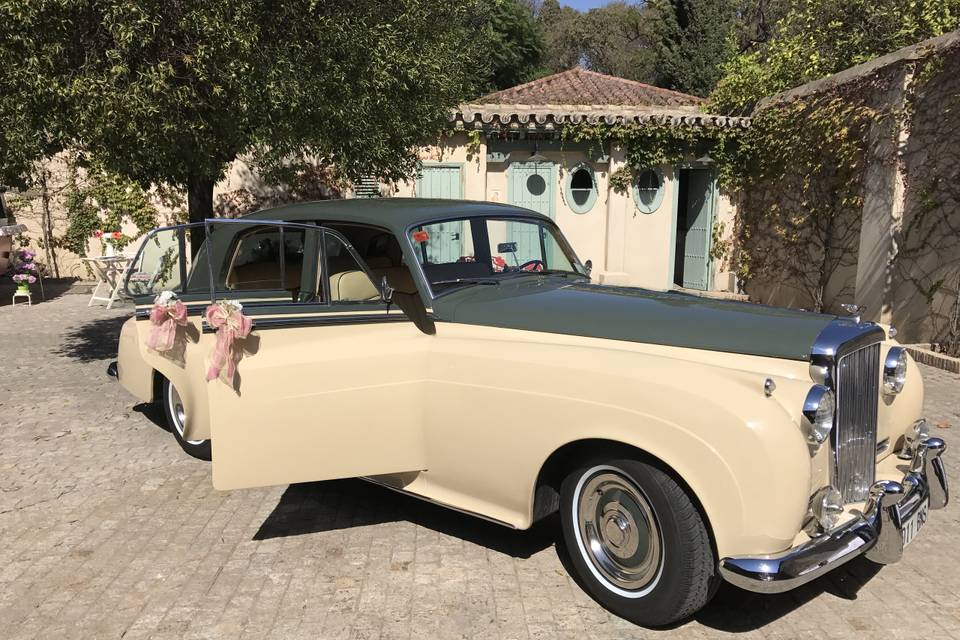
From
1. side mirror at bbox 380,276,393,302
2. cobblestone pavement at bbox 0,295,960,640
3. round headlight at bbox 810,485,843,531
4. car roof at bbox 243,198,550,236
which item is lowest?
cobblestone pavement at bbox 0,295,960,640

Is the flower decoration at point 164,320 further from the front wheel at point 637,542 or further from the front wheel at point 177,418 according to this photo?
the front wheel at point 637,542

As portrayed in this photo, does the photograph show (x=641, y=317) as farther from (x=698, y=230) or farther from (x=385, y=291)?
(x=698, y=230)

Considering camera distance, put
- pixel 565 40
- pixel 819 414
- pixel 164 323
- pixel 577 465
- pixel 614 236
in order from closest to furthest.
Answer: pixel 819 414 < pixel 577 465 < pixel 164 323 < pixel 614 236 < pixel 565 40

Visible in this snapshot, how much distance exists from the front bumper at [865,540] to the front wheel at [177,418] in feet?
12.4

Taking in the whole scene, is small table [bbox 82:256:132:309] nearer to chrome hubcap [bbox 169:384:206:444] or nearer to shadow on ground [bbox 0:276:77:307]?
shadow on ground [bbox 0:276:77:307]

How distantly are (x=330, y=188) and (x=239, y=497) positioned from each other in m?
8.37

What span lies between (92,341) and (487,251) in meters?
6.86

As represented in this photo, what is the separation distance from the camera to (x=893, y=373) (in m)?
3.24

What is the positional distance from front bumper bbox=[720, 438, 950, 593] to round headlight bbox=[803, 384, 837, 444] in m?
0.40

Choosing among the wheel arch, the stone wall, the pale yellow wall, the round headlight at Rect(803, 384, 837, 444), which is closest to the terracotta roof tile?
the pale yellow wall

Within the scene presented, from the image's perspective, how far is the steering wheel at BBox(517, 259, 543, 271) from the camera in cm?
423

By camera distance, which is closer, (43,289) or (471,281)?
(471,281)

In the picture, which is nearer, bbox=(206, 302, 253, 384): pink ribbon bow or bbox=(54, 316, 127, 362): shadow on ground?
bbox=(206, 302, 253, 384): pink ribbon bow

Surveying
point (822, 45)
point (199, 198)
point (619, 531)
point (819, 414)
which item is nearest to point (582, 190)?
point (822, 45)
